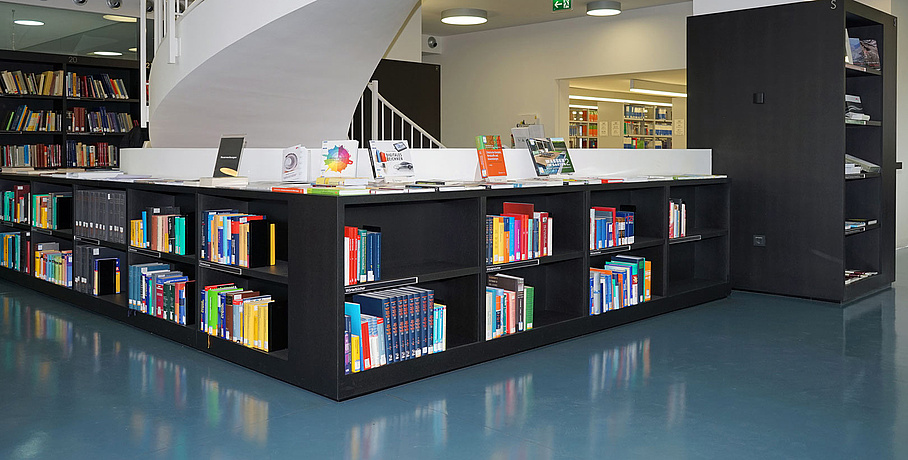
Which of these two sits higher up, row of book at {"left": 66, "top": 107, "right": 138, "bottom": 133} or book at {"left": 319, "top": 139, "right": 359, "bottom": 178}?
row of book at {"left": 66, "top": 107, "right": 138, "bottom": 133}

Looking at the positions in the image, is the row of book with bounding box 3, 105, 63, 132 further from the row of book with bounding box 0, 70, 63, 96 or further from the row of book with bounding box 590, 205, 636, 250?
the row of book with bounding box 590, 205, 636, 250

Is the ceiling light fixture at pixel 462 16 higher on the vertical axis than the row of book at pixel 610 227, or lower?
higher

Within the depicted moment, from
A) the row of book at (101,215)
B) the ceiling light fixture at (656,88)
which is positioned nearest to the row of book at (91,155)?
the row of book at (101,215)

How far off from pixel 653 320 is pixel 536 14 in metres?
7.25

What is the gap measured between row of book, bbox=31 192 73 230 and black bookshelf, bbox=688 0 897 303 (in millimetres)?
5321

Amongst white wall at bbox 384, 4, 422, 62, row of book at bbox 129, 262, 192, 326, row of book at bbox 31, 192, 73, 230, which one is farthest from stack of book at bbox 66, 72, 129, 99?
row of book at bbox 129, 262, 192, 326

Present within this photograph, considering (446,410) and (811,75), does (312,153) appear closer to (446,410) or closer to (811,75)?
(446,410)

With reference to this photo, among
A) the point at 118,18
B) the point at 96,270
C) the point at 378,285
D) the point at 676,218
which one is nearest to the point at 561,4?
the point at 676,218

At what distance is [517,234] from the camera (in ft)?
15.4

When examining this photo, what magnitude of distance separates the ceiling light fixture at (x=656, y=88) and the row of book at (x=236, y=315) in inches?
407

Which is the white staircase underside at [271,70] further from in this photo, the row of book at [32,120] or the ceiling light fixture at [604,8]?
the ceiling light fixture at [604,8]

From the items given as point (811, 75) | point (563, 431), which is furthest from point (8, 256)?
point (811, 75)

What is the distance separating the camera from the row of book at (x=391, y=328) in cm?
382

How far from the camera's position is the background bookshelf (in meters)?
9.63
